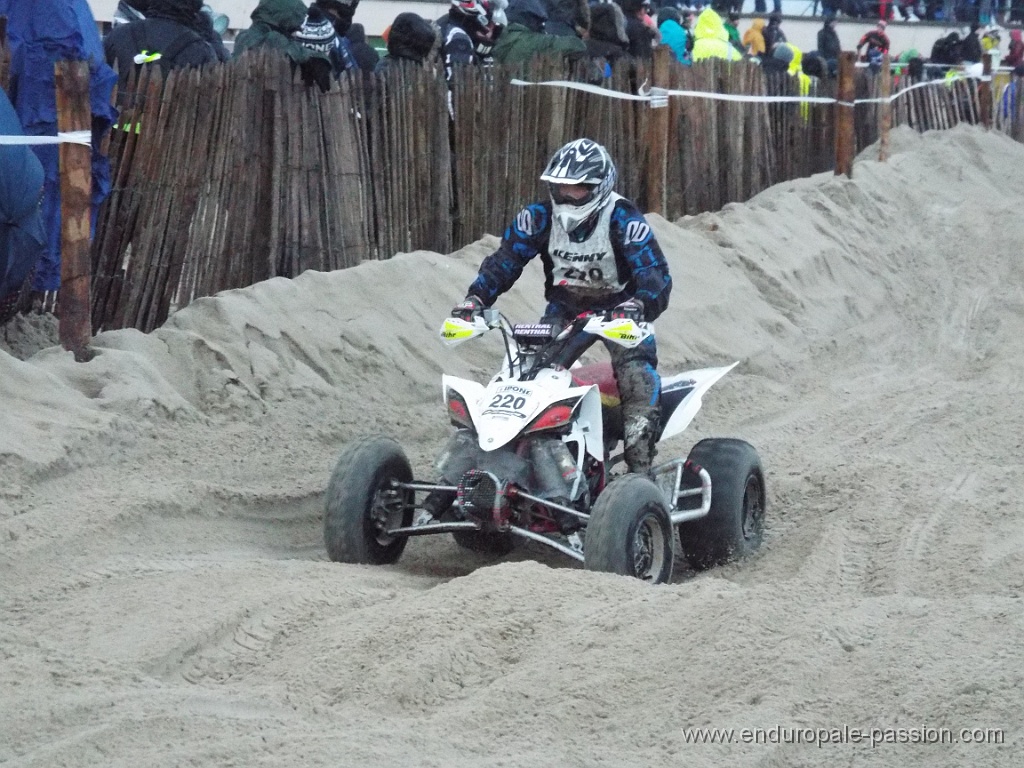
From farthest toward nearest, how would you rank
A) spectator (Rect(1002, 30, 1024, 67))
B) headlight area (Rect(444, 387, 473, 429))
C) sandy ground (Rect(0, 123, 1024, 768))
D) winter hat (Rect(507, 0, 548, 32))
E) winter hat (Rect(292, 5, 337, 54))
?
spectator (Rect(1002, 30, 1024, 67))
winter hat (Rect(507, 0, 548, 32))
winter hat (Rect(292, 5, 337, 54))
headlight area (Rect(444, 387, 473, 429))
sandy ground (Rect(0, 123, 1024, 768))

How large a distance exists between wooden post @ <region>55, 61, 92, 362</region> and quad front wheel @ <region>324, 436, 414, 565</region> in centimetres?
213

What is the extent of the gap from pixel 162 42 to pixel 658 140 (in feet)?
17.0

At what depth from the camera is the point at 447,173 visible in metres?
10.5

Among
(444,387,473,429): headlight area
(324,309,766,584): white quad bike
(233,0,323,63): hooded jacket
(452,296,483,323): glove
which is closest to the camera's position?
(324,309,766,584): white quad bike

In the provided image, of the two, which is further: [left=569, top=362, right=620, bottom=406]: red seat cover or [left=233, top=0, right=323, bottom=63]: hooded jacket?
[left=233, top=0, right=323, bottom=63]: hooded jacket

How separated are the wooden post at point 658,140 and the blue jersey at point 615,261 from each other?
5647 mm

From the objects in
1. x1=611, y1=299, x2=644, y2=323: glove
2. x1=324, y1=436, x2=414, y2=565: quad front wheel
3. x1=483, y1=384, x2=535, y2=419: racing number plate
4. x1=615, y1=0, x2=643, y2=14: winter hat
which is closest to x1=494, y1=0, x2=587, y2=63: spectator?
x1=615, y1=0, x2=643, y2=14: winter hat

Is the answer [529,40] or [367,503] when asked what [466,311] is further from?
[529,40]

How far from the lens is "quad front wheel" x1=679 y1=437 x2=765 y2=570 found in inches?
264

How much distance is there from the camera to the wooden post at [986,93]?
21719mm

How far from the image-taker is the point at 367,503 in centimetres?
614

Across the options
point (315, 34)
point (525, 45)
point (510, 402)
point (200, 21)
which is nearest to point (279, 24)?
point (315, 34)

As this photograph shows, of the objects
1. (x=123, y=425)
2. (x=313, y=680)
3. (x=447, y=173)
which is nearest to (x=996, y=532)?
(x=313, y=680)

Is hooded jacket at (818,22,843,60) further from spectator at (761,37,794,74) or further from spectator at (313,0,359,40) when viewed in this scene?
spectator at (313,0,359,40)
